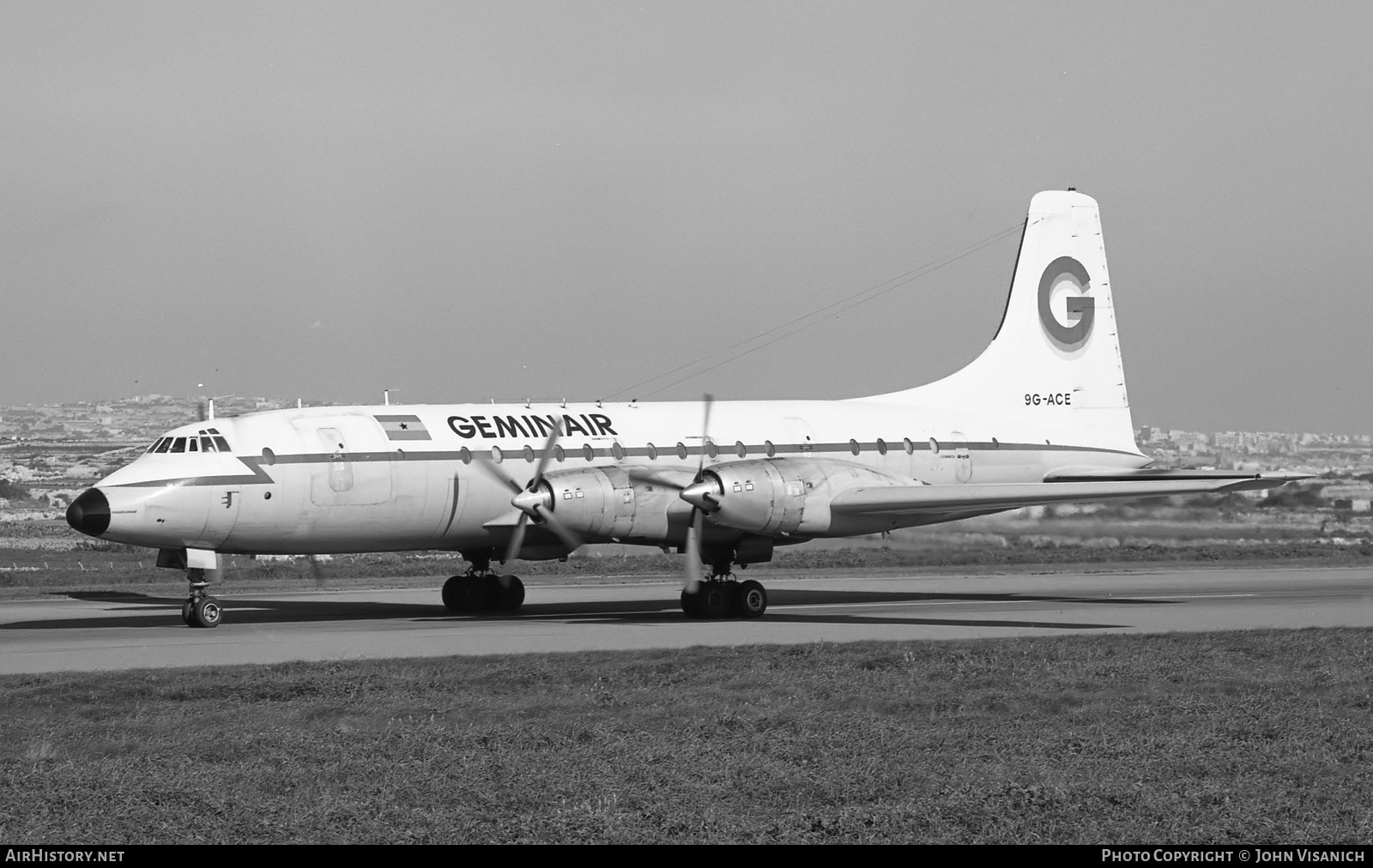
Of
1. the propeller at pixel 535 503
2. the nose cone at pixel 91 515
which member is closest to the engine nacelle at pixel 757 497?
the propeller at pixel 535 503

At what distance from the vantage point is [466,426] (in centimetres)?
2734

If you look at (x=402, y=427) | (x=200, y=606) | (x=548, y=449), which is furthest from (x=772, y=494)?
(x=200, y=606)

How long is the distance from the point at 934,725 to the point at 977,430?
715 inches

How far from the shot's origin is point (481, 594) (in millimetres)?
28266

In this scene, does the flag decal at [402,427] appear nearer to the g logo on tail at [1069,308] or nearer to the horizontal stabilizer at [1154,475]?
the horizontal stabilizer at [1154,475]

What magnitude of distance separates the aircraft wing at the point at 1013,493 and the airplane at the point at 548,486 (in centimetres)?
4

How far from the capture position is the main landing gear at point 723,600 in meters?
26.3

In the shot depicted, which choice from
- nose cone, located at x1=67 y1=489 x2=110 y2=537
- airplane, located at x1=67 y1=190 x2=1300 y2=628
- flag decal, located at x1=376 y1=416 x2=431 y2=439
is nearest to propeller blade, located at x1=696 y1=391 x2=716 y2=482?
airplane, located at x1=67 y1=190 x2=1300 y2=628

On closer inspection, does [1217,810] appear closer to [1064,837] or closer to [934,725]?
[1064,837]

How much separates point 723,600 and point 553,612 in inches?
158

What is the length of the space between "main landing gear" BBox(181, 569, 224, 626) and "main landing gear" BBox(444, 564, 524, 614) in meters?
4.66

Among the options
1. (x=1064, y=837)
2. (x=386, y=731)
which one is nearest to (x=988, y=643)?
(x=386, y=731)

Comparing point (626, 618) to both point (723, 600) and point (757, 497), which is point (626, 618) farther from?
point (757, 497)

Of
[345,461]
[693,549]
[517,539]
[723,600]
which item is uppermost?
[345,461]
